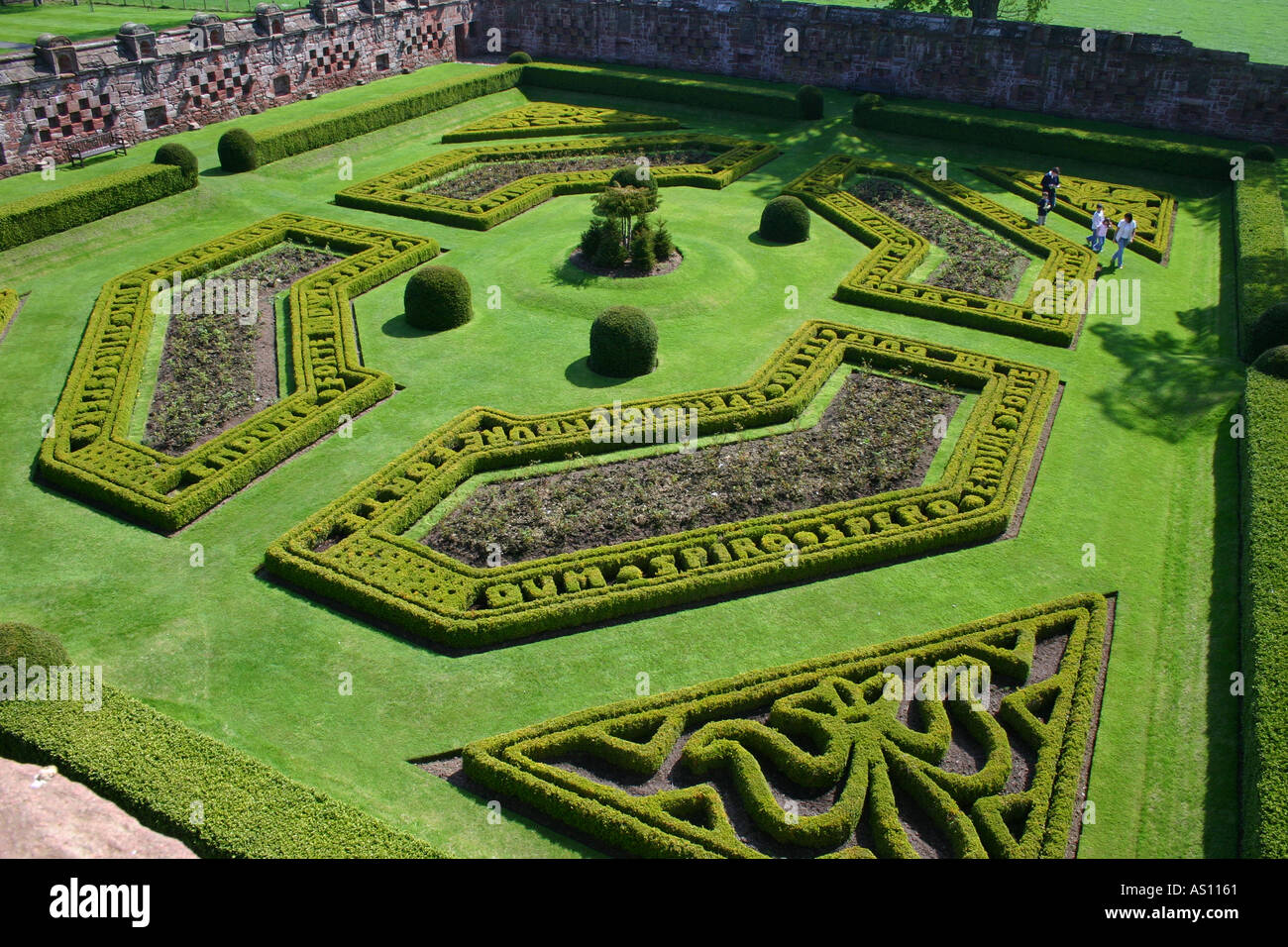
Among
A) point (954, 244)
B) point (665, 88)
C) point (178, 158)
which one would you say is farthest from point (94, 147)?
point (954, 244)

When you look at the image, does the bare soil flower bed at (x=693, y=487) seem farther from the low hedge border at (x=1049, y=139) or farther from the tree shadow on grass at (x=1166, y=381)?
the low hedge border at (x=1049, y=139)

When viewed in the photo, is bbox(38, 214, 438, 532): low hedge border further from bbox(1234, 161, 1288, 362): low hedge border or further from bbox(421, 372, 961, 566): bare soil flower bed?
bbox(1234, 161, 1288, 362): low hedge border

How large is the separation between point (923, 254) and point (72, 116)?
26520mm

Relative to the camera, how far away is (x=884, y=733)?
1186cm

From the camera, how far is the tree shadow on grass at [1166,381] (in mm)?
19062

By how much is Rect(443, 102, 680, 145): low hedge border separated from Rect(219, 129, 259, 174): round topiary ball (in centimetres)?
735

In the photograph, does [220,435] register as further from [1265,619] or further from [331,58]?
[331,58]

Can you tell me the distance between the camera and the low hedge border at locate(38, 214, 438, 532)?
16.1 meters

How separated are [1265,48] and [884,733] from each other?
5583cm

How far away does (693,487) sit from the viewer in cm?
1670

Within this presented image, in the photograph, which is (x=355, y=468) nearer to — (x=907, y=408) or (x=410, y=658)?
(x=410, y=658)

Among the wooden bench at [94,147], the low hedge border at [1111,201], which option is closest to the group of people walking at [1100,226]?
the low hedge border at [1111,201]

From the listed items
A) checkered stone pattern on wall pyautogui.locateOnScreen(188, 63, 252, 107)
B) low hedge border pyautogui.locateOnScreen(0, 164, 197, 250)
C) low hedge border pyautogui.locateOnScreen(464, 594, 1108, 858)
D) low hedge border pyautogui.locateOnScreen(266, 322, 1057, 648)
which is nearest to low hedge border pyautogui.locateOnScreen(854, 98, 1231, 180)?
low hedge border pyautogui.locateOnScreen(266, 322, 1057, 648)
